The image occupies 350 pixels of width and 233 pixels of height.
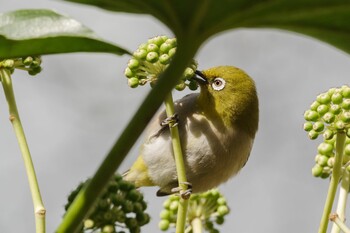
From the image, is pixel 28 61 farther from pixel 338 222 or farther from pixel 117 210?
pixel 338 222

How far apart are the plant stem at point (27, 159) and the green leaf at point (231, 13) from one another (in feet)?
1.83

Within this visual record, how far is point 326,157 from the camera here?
2.36 metres

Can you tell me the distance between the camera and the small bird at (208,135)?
13.1 feet

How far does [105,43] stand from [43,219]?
507 mm

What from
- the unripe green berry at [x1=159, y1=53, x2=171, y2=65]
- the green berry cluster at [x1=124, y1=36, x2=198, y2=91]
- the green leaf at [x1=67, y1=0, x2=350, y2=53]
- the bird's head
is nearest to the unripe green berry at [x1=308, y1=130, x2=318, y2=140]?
the green berry cluster at [x1=124, y1=36, x2=198, y2=91]

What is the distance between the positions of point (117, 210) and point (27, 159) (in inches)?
9.4

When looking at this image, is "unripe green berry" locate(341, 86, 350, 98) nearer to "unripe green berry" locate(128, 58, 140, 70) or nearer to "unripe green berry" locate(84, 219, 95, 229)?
"unripe green berry" locate(128, 58, 140, 70)

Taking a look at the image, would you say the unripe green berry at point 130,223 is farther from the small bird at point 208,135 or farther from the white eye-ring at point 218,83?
the white eye-ring at point 218,83

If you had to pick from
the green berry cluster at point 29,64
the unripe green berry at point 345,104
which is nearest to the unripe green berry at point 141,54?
the green berry cluster at point 29,64

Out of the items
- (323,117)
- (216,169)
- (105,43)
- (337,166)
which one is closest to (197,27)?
(105,43)

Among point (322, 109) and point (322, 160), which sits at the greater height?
point (322, 109)

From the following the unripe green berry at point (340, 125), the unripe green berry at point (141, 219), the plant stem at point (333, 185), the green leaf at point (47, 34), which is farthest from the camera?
the unripe green berry at point (340, 125)

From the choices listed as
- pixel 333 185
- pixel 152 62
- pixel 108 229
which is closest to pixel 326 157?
pixel 333 185

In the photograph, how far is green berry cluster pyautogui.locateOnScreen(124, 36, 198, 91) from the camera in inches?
91.6
